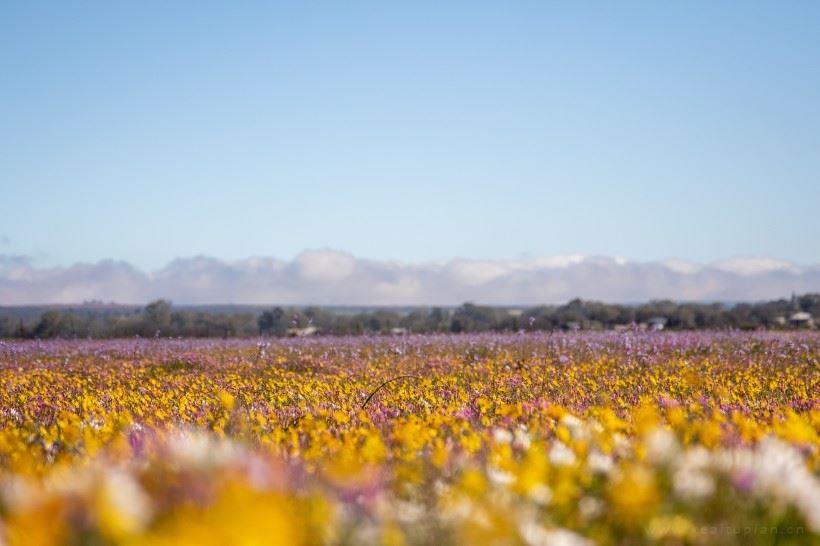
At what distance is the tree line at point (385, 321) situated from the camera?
3259cm

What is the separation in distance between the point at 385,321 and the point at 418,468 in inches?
1377

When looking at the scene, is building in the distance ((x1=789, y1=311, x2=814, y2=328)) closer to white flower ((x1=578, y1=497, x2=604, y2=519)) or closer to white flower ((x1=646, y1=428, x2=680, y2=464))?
white flower ((x1=646, y1=428, x2=680, y2=464))

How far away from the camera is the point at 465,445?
5.02 metres

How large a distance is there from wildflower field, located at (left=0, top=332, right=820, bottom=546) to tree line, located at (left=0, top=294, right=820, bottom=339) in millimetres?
17523

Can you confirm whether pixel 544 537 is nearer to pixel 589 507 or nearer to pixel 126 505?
pixel 589 507

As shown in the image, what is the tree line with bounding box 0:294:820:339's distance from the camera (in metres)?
32.6

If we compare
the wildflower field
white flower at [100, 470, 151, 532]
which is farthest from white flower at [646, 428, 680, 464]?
white flower at [100, 470, 151, 532]

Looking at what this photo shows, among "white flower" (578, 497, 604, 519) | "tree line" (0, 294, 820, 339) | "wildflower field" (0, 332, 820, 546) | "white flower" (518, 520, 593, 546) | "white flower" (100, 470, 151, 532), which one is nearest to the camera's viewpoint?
"white flower" (100, 470, 151, 532)

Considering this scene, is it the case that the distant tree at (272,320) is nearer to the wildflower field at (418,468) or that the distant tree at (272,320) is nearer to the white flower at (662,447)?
the wildflower field at (418,468)

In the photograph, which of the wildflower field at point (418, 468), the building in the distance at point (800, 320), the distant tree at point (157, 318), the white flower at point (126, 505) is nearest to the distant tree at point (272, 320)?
the distant tree at point (157, 318)

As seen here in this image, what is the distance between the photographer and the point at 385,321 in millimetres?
39312

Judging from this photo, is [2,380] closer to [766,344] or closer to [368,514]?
[368,514]

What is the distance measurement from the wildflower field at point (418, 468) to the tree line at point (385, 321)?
57.5 feet

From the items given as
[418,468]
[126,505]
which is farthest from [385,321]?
[126,505]
